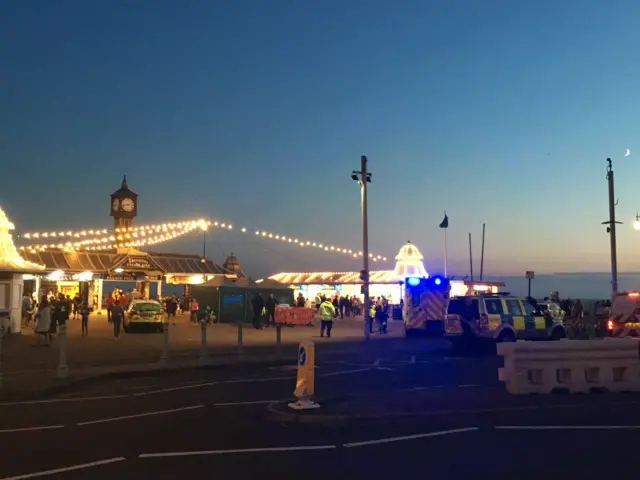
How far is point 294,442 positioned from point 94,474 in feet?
7.78

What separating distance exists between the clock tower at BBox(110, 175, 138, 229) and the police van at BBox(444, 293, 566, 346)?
41.0 m

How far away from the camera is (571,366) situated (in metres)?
11.2

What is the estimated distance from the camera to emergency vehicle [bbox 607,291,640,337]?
20516 millimetres

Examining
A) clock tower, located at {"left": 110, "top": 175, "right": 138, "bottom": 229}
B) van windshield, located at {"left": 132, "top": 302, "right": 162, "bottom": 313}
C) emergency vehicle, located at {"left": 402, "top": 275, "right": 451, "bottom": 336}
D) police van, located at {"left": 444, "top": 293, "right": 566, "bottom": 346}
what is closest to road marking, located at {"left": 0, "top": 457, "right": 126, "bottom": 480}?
police van, located at {"left": 444, "top": 293, "right": 566, "bottom": 346}

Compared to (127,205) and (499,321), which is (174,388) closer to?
(499,321)

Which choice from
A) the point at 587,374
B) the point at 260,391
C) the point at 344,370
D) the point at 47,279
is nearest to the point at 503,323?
the point at 344,370

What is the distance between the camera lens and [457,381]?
13.5m

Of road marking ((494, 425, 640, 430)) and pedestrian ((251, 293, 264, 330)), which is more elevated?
pedestrian ((251, 293, 264, 330))

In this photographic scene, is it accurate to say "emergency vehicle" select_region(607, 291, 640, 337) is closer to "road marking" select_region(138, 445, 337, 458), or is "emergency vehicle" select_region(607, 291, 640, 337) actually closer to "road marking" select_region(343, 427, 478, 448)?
"road marking" select_region(343, 427, 478, 448)

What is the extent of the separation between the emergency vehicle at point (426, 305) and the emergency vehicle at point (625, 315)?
8405mm

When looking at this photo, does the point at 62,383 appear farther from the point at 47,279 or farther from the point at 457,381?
the point at 47,279

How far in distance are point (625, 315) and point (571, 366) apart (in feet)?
36.9

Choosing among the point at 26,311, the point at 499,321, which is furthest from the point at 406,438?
the point at 26,311

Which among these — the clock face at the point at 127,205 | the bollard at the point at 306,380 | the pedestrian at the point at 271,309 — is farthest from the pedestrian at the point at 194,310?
the bollard at the point at 306,380
